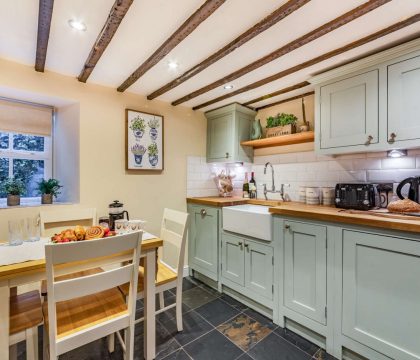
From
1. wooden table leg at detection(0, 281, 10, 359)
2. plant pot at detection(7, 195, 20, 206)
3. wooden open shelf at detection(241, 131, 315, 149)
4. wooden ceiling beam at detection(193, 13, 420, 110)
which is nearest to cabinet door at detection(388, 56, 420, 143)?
wooden ceiling beam at detection(193, 13, 420, 110)

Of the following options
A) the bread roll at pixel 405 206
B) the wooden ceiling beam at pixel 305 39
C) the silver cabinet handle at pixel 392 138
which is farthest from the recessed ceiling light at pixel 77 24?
the bread roll at pixel 405 206

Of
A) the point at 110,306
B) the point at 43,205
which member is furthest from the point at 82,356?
the point at 43,205

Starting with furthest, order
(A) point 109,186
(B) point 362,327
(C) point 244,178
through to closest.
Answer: (C) point 244,178
(A) point 109,186
(B) point 362,327

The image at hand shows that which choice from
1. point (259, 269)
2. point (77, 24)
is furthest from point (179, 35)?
point (259, 269)

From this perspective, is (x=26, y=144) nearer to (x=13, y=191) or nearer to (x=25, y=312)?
(x=13, y=191)

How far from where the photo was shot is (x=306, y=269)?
1699mm

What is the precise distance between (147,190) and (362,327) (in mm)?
2158

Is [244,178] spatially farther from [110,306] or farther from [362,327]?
[110,306]

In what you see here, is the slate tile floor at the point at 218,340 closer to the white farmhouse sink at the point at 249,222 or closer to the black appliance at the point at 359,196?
A: the white farmhouse sink at the point at 249,222

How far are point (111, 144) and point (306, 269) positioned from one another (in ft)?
6.82

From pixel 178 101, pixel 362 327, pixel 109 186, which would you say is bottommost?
pixel 362 327

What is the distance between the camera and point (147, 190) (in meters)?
2.56

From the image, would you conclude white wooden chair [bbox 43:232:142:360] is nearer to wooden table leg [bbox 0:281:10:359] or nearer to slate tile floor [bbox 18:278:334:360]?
wooden table leg [bbox 0:281:10:359]

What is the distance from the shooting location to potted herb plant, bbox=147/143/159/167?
252 cm
